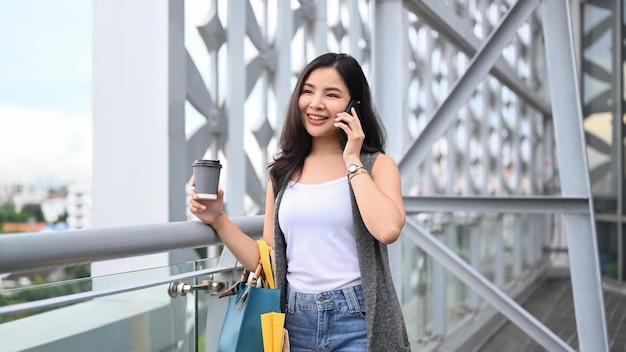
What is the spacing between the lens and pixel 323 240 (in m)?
1.70

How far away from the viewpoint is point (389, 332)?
1.67 metres

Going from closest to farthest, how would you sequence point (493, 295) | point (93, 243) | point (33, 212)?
1. point (93, 243)
2. point (493, 295)
3. point (33, 212)

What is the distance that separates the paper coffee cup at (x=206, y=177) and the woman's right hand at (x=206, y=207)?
0.03 m

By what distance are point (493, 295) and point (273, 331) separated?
1.92 m

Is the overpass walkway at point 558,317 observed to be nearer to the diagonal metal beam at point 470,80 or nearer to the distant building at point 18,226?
the diagonal metal beam at point 470,80

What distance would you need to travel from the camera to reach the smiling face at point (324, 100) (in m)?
1.77

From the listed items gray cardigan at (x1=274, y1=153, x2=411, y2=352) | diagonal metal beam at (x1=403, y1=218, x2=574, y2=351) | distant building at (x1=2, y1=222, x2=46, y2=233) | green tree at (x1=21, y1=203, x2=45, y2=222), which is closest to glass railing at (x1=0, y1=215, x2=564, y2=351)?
gray cardigan at (x1=274, y1=153, x2=411, y2=352)

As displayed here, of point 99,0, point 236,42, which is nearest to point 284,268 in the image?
point 99,0

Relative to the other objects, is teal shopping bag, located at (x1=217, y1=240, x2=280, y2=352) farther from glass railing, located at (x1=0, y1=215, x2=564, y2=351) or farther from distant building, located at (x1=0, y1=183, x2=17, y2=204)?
distant building, located at (x1=0, y1=183, x2=17, y2=204)

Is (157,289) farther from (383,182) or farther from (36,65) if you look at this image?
(36,65)

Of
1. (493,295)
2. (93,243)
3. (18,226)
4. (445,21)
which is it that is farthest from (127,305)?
(18,226)

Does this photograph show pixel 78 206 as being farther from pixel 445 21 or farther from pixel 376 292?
pixel 376 292

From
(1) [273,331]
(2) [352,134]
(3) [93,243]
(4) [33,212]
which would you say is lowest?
(1) [273,331]

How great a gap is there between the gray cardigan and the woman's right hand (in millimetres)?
190
